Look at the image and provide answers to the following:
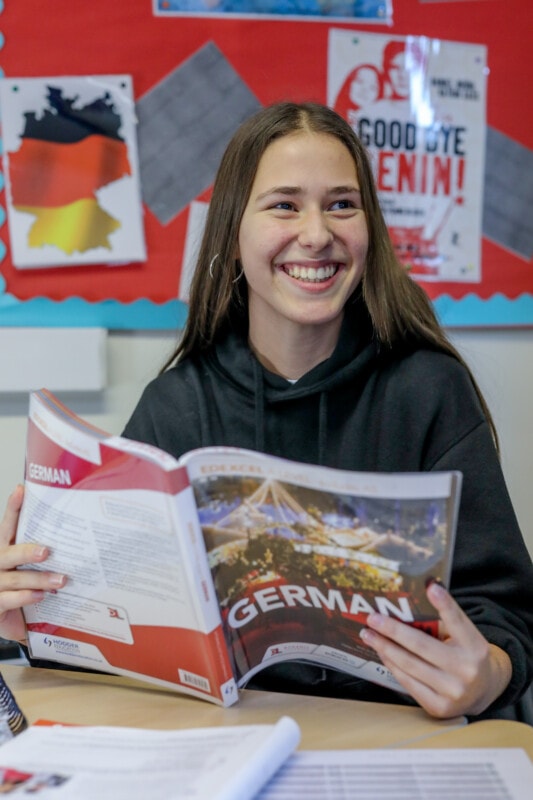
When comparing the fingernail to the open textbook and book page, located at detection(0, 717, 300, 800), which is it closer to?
the open textbook

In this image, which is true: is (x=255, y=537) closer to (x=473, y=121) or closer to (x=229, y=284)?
(x=229, y=284)

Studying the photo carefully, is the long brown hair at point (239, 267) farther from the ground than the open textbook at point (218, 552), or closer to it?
farther from the ground

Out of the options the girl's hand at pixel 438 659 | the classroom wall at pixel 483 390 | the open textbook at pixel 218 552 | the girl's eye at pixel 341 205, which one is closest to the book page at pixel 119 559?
the open textbook at pixel 218 552

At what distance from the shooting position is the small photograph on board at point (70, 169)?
176 cm

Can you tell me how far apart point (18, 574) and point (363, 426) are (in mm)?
487

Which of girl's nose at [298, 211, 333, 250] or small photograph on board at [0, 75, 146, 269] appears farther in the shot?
small photograph on board at [0, 75, 146, 269]

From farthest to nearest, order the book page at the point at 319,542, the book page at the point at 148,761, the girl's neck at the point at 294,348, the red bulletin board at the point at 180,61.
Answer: the red bulletin board at the point at 180,61 < the girl's neck at the point at 294,348 < the book page at the point at 319,542 < the book page at the point at 148,761

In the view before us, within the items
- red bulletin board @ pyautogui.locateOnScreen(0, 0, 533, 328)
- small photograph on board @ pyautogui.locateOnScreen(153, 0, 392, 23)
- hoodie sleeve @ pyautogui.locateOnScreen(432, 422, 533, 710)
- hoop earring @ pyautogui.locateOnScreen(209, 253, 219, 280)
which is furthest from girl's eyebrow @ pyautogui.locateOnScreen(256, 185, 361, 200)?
small photograph on board @ pyautogui.locateOnScreen(153, 0, 392, 23)

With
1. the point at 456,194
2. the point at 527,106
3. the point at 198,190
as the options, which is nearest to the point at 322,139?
the point at 198,190

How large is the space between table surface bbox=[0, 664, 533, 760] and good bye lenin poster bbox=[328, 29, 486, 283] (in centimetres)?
130

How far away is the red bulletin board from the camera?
1.75m

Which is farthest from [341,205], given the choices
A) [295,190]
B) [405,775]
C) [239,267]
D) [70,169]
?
[70,169]

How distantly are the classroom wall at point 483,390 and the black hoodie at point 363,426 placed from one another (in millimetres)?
611

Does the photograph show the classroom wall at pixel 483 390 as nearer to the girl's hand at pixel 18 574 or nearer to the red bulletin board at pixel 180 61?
the red bulletin board at pixel 180 61
